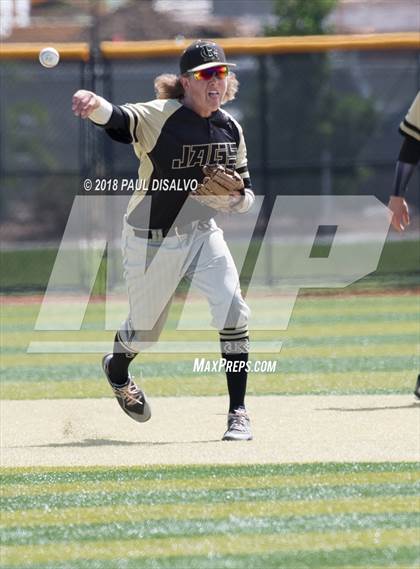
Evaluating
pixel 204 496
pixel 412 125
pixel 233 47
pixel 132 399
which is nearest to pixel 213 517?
pixel 204 496

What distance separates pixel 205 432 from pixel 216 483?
158 centimetres

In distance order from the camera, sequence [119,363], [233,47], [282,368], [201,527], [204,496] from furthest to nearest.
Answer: [233,47], [282,368], [119,363], [204,496], [201,527]

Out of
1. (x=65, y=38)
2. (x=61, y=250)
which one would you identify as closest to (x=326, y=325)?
(x=61, y=250)

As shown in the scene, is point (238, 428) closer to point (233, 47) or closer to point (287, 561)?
point (287, 561)

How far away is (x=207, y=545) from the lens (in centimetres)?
496

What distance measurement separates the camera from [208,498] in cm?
581

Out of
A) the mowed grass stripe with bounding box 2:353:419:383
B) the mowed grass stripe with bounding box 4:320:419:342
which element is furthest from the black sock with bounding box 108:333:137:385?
the mowed grass stripe with bounding box 4:320:419:342

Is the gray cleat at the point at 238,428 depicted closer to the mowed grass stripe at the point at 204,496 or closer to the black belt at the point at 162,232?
the black belt at the point at 162,232

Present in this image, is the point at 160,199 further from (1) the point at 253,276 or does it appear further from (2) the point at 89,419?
(1) the point at 253,276

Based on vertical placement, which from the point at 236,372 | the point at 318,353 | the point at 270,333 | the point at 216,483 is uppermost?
the point at 216,483

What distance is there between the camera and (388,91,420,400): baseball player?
25.6 feet

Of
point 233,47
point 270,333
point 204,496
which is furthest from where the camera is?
point 233,47

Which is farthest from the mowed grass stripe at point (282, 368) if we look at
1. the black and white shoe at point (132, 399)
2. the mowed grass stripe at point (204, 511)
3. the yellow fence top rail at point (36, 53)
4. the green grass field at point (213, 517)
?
the yellow fence top rail at point (36, 53)

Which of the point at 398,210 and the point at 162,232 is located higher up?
the point at 398,210
